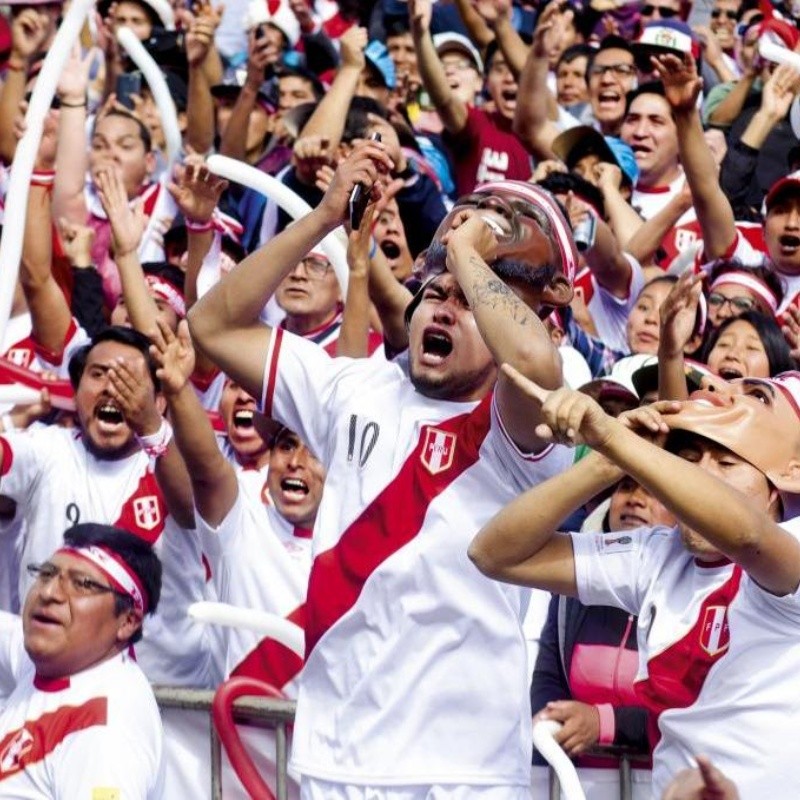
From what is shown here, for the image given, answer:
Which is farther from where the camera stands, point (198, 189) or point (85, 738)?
point (198, 189)

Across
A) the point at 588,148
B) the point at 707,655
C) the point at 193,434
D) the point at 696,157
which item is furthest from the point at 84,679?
the point at 588,148

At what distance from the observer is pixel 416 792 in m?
4.40

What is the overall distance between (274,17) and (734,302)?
5242 mm

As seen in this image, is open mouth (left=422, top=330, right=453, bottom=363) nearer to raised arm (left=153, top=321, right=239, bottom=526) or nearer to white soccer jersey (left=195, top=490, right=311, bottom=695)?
raised arm (left=153, top=321, right=239, bottom=526)

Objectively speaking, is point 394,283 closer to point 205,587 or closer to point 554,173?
point 205,587

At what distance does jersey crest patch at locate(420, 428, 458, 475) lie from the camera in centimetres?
449

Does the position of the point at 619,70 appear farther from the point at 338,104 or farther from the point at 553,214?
the point at 553,214

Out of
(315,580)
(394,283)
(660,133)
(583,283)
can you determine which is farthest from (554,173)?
(315,580)

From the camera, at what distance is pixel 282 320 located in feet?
23.7

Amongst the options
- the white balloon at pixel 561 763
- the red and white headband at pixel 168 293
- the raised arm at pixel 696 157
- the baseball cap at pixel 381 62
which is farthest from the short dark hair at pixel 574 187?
the white balloon at pixel 561 763

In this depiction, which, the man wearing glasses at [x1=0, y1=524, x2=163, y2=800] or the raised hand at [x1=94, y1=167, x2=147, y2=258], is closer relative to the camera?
the man wearing glasses at [x1=0, y1=524, x2=163, y2=800]

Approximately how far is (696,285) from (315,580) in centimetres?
153

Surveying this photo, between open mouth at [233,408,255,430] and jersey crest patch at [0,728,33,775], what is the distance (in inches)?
60.6

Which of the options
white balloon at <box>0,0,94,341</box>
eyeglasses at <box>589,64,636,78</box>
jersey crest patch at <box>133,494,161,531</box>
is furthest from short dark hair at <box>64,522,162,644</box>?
eyeglasses at <box>589,64,636,78</box>
